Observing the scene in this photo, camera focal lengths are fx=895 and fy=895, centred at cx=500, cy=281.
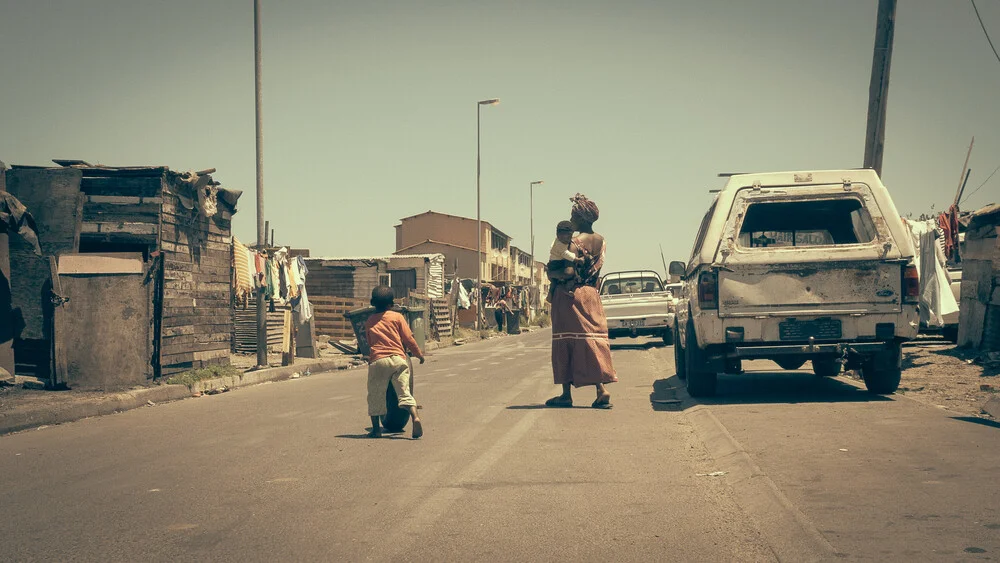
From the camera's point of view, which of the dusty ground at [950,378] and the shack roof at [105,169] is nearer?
the dusty ground at [950,378]

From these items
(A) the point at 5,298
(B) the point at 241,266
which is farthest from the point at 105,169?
(B) the point at 241,266

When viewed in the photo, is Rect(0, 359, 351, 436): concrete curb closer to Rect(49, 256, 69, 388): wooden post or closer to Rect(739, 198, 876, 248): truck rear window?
Rect(49, 256, 69, 388): wooden post

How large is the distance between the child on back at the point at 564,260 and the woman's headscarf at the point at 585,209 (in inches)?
8.7

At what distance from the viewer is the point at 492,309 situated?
4922cm

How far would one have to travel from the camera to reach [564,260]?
9.92 metres

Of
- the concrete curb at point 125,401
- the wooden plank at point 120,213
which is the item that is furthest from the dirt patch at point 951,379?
the wooden plank at point 120,213

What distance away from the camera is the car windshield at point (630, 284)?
81.2ft

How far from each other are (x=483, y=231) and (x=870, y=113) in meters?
67.5

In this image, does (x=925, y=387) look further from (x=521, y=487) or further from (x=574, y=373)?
(x=521, y=487)

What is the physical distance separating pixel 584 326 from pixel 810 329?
236 cm

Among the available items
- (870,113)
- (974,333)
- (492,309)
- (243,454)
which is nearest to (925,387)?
(974,333)

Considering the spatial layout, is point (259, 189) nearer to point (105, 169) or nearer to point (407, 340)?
point (105, 169)

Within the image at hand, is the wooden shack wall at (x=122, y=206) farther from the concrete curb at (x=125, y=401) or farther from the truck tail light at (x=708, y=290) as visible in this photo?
the truck tail light at (x=708, y=290)

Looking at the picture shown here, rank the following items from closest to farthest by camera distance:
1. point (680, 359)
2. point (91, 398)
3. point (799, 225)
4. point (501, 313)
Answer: point (799, 225), point (91, 398), point (680, 359), point (501, 313)
